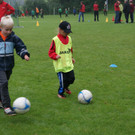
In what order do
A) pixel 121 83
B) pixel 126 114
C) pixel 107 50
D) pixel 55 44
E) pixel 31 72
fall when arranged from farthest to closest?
pixel 107 50 < pixel 31 72 < pixel 121 83 < pixel 55 44 < pixel 126 114

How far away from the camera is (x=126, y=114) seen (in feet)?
14.6

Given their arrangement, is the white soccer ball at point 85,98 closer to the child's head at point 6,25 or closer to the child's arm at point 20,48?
the child's arm at point 20,48

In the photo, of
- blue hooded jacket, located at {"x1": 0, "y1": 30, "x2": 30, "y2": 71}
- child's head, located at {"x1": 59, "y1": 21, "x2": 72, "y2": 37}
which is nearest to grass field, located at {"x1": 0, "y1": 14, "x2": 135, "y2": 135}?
child's head, located at {"x1": 59, "y1": 21, "x2": 72, "y2": 37}

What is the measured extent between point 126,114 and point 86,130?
1.01 meters

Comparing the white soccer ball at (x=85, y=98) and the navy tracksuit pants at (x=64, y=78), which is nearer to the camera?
the white soccer ball at (x=85, y=98)

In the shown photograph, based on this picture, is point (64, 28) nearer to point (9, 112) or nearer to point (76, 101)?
point (76, 101)

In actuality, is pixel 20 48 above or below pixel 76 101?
above

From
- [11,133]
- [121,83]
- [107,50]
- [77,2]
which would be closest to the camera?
[11,133]

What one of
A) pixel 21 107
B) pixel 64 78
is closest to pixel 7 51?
pixel 21 107

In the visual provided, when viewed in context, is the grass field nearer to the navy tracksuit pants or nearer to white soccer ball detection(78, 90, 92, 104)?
white soccer ball detection(78, 90, 92, 104)

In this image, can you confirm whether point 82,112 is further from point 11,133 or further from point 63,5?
point 63,5

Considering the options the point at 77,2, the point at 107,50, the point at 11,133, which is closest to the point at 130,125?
the point at 11,133

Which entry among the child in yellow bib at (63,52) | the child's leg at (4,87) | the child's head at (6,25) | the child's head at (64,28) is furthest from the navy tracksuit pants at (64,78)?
the child's head at (6,25)

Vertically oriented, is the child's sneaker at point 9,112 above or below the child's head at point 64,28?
below
